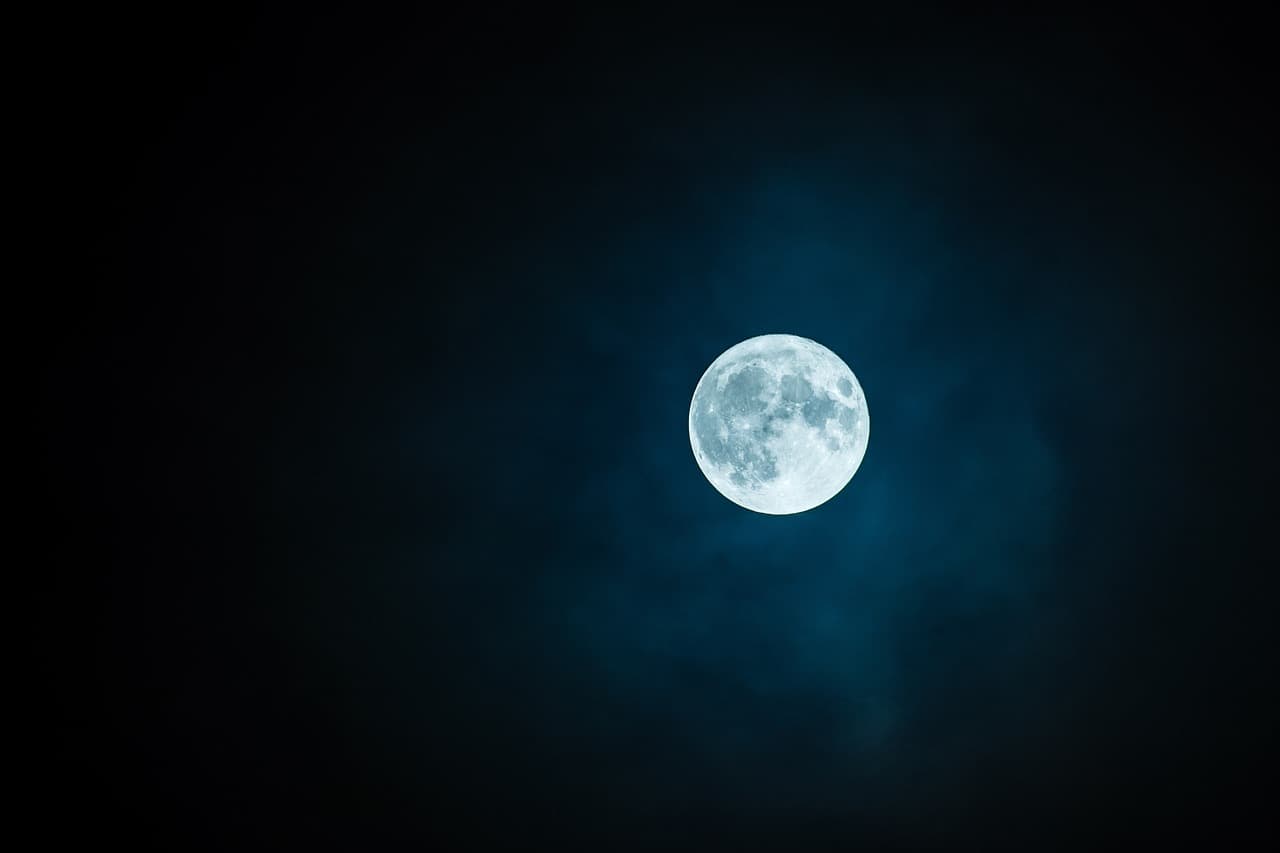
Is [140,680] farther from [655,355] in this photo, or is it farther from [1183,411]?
[1183,411]

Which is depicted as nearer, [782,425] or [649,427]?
[782,425]

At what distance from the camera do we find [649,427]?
494cm

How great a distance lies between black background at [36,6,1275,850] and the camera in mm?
4531

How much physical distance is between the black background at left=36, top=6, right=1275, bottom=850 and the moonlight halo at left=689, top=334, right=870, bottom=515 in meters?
0.36

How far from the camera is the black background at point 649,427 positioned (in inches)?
178

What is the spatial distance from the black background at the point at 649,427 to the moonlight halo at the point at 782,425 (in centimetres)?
36

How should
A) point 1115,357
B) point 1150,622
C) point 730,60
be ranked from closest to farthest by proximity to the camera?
point 730,60, point 1115,357, point 1150,622

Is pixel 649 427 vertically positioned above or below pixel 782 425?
above

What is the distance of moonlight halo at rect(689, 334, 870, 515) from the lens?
451cm

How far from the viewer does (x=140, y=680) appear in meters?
5.35

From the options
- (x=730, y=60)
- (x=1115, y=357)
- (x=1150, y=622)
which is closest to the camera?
(x=730, y=60)

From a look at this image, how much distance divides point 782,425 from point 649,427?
0.77 m

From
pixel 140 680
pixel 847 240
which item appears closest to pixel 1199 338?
pixel 847 240

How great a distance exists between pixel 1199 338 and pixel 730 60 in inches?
110
